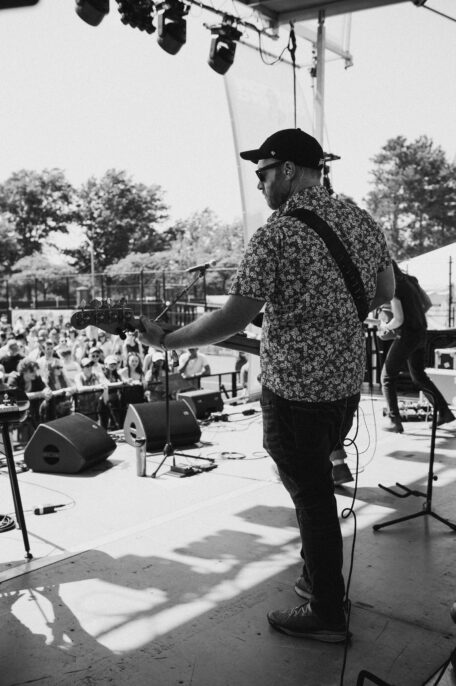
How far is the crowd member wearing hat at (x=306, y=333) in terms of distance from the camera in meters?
2.41

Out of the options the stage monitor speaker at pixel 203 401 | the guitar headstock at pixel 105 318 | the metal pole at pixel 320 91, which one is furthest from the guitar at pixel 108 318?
the metal pole at pixel 320 91

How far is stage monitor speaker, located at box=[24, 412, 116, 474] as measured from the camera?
601 centimetres

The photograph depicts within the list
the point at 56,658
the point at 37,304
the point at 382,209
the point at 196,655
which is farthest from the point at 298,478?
the point at 382,209

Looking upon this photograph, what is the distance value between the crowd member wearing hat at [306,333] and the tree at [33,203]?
176 ft

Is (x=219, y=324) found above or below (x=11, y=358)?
above

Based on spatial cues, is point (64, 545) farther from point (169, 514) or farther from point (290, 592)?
point (290, 592)

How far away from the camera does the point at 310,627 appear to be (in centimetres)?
263

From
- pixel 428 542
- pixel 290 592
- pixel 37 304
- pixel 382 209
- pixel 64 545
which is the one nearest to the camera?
pixel 290 592

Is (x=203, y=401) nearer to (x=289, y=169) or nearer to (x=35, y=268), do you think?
(x=289, y=169)

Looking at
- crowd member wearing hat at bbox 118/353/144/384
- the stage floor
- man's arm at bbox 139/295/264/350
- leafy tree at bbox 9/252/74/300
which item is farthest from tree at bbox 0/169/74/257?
man's arm at bbox 139/295/264/350

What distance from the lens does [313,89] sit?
33.5 feet

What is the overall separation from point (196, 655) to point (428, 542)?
1.85 meters

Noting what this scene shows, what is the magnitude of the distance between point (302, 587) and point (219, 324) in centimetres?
145

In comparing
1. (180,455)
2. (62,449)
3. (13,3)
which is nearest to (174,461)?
(180,455)
